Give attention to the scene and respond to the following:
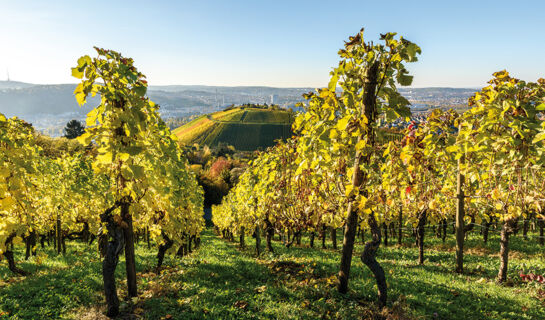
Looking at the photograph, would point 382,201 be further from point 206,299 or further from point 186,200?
point 186,200

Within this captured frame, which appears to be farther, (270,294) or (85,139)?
(270,294)

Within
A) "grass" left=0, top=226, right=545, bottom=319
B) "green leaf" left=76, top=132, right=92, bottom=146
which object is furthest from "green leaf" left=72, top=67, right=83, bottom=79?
"grass" left=0, top=226, right=545, bottom=319

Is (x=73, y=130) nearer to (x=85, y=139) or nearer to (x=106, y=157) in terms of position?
(x=85, y=139)

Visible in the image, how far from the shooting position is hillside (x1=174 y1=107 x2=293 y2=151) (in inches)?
5546

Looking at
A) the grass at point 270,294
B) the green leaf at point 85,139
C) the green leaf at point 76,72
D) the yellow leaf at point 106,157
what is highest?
the green leaf at point 76,72

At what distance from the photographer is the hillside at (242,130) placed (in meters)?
141

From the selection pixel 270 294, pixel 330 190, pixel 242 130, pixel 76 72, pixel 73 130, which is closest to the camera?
pixel 76 72

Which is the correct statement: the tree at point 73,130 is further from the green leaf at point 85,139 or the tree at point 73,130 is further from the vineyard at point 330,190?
the green leaf at point 85,139

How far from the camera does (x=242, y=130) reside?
151 metres

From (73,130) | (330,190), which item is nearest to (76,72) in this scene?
(330,190)

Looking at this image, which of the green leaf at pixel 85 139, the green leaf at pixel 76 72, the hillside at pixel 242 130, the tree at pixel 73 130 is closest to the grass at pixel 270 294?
the green leaf at pixel 85 139

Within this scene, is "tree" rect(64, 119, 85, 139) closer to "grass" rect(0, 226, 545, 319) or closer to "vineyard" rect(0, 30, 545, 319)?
"grass" rect(0, 226, 545, 319)

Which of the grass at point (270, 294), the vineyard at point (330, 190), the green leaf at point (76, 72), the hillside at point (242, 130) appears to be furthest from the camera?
the hillside at point (242, 130)

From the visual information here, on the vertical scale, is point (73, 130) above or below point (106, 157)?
above
